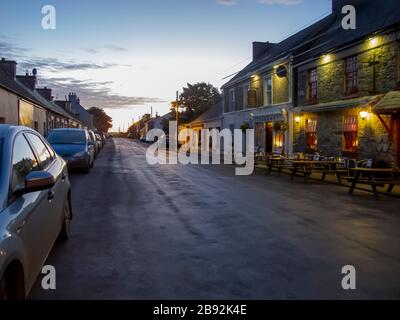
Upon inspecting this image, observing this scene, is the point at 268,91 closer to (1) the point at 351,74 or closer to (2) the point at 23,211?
(1) the point at 351,74

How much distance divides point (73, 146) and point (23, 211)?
14219mm

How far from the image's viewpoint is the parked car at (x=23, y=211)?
306 centimetres

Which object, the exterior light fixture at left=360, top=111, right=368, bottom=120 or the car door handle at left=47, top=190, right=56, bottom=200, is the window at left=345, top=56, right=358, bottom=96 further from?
the car door handle at left=47, top=190, right=56, bottom=200

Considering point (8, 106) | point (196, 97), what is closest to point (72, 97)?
point (196, 97)

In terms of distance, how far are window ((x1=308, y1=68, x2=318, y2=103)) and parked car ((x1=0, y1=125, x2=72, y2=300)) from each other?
1958cm

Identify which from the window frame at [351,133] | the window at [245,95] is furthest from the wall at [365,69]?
the window at [245,95]

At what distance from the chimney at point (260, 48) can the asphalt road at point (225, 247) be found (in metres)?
27.8

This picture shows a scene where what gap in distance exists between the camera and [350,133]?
19.6 metres

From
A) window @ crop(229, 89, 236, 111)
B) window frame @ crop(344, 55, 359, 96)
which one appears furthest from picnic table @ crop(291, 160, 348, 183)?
window @ crop(229, 89, 236, 111)

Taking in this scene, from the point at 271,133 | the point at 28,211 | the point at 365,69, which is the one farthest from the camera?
the point at 271,133

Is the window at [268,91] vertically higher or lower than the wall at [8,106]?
higher

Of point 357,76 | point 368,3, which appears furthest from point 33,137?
point 368,3

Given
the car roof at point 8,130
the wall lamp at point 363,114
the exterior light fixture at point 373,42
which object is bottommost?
the car roof at point 8,130

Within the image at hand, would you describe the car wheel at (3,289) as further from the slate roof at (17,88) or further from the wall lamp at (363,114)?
the slate roof at (17,88)
